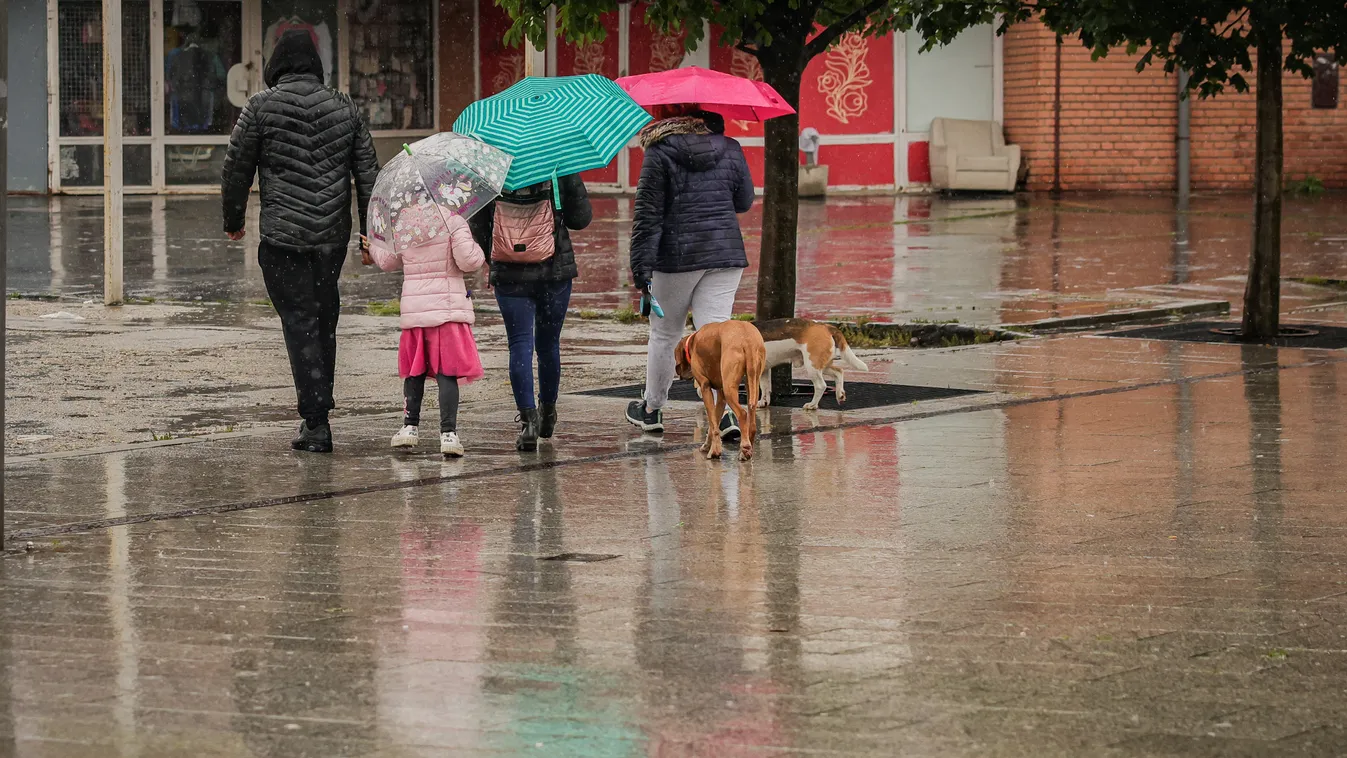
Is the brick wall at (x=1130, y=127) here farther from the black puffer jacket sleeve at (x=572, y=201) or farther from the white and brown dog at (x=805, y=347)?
the black puffer jacket sleeve at (x=572, y=201)

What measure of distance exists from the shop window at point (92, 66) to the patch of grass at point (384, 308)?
571 inches

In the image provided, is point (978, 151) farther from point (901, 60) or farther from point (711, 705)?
point (711, 705)

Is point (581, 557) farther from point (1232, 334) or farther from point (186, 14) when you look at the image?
point (186, 14)

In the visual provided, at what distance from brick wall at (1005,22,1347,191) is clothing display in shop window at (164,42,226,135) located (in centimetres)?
1206

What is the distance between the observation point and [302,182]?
8969mm

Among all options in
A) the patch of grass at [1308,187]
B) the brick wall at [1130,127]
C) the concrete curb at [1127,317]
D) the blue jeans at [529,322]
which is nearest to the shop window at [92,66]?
the brick wall at [1130,127]

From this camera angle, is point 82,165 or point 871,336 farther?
point 82,165

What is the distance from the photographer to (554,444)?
9.40 metres

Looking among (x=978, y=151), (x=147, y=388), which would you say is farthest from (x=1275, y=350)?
(x=978, y=151)

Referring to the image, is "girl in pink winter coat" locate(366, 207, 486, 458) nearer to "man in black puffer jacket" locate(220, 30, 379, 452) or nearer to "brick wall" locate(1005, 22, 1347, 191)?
"man in black puffer jacket" locate(220, 30, 379, 452)

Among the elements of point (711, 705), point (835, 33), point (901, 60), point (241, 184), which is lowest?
point (711, 705)

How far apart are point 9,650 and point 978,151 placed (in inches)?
1069

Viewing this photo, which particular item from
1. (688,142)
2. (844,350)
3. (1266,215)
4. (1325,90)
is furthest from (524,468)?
(1325,90)

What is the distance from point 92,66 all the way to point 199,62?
1.57 metres
